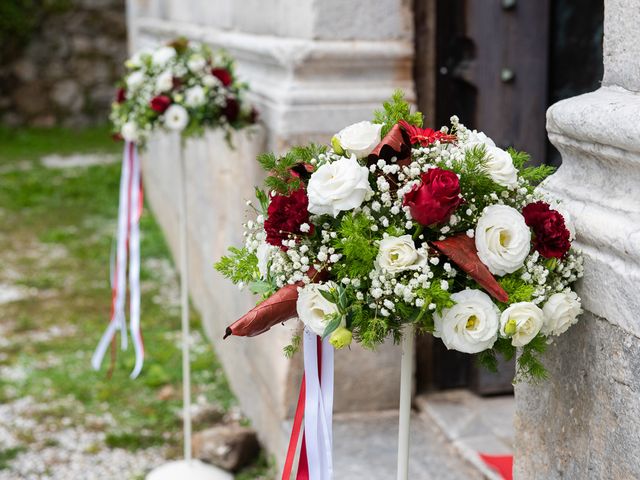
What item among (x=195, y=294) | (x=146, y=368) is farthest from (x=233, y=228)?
(x=195, y=294)

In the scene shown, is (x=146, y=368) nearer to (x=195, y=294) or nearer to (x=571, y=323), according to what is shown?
(x=195, y=294)

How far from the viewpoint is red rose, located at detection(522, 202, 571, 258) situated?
5.79ft

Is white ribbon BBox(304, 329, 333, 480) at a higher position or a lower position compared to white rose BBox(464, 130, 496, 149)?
lower

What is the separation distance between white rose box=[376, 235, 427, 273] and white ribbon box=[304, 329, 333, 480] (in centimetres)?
38

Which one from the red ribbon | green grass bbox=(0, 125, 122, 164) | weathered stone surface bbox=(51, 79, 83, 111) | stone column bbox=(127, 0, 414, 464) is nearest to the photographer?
the red ribbon

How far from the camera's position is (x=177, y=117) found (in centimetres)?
373

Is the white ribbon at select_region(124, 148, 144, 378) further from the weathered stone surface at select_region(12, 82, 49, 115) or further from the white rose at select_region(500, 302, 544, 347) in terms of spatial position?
the weathered stone surface at select_region(12, 82, 49, 115)

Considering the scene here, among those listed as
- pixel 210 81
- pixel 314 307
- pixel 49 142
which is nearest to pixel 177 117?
pixel 210 81

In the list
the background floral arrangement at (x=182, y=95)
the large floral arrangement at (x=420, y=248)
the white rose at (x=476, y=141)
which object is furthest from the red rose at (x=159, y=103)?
the white rose at (x=476, y=141)

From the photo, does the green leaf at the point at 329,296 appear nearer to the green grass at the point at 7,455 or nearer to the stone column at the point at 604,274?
the stone column at the point at 604,274

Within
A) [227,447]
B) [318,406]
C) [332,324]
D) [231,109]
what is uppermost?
[231,109]

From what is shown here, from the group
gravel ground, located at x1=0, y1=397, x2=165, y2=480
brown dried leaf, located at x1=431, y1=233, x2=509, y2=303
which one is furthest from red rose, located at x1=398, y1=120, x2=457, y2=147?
gravel ground, located at x1=0, y1=397, x2=165, y2=480

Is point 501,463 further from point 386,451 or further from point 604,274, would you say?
point 604,274

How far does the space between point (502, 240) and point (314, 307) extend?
0.36 meters
